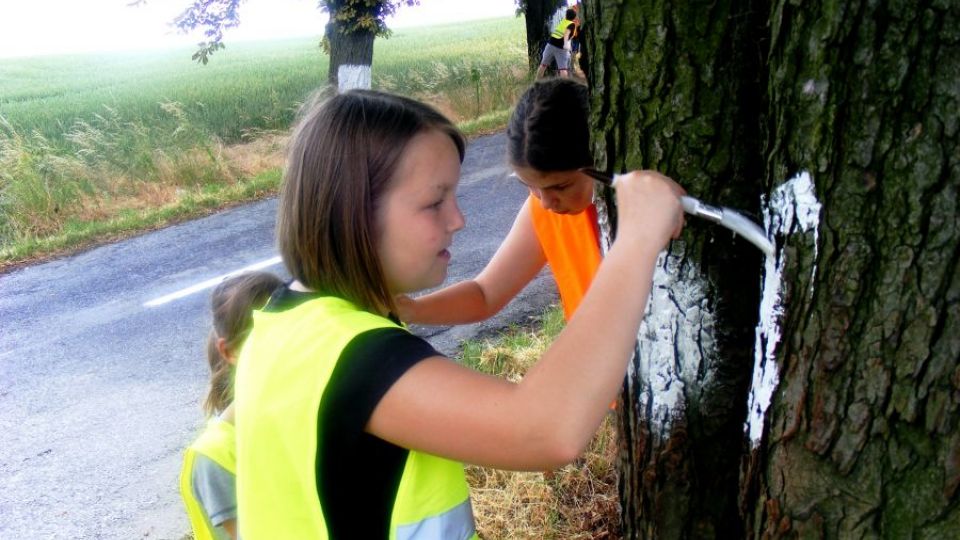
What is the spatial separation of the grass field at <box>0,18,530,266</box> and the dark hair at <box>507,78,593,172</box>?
1.37 meters

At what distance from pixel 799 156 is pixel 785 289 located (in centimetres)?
22

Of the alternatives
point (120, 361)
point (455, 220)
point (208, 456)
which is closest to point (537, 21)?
point (120, 361)

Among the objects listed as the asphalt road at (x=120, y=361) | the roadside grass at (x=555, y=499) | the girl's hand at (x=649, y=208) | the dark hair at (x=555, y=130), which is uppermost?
the dark hair at (x=555, y=130)

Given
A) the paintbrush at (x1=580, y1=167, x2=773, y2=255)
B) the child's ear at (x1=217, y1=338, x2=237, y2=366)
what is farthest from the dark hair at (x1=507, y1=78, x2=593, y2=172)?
the child's ear at (x1=217, y1=338, x2=237, y2=366)

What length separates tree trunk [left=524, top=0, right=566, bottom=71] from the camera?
13.1 meters

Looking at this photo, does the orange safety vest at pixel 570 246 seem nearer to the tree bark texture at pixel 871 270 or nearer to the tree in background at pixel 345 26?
the tree bark texture at pixel 871 270

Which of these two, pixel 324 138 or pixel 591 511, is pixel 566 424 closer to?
pixel 324 138

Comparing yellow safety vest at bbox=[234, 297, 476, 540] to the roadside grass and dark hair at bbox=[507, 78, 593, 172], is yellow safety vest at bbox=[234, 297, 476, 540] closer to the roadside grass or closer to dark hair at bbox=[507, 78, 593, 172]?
dark hair at bbox=[507, 78, 593, 172]

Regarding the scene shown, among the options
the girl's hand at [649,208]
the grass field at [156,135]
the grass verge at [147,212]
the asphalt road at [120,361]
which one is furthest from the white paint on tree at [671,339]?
the grass verge at [147,212]

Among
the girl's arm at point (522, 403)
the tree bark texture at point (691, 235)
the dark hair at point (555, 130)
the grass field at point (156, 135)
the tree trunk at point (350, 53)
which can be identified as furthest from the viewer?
the tree trunk at point (350, 53)

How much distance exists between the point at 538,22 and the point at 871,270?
12.9 m

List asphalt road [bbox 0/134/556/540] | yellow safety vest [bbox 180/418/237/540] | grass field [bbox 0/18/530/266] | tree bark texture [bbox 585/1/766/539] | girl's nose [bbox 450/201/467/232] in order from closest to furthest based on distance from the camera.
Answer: girl's nose [bbox 450/201/467/232], tree bark texture [bbox 585/1/766/539], yellow safety vest [bbox 180/418/237/540], asphalt road [bbox 0/134/556/540], grass field [bbox 0/18/530/266]

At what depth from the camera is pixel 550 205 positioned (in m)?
2.04

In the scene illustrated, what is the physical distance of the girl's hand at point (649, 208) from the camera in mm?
1149
